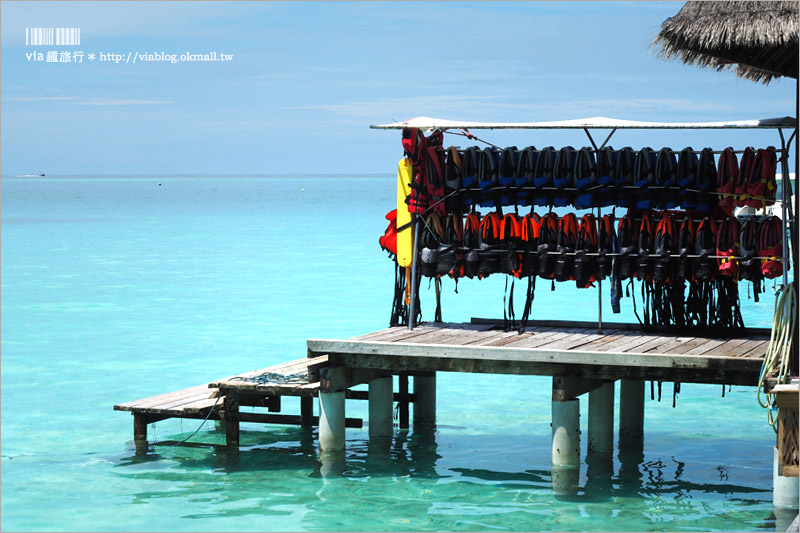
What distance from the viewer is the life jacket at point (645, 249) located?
34.9 feet

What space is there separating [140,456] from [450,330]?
3430 mm

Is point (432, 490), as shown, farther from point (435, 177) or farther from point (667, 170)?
point (667, 170)

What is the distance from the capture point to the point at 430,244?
11.3 m

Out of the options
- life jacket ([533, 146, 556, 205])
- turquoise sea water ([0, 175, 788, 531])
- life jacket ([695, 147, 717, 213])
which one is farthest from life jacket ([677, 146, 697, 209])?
turquoise sea water ([0, 175, 788, 531])

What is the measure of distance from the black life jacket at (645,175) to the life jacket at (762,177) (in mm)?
864

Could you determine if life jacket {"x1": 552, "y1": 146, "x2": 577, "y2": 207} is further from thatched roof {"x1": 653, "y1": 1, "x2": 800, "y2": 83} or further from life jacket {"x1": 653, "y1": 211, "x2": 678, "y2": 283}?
thatched roof {"x1": 653, "y1": 1, "x2": 800, "y2": 83}

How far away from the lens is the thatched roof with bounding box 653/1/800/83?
8742 mm

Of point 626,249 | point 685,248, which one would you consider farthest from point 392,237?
point 685,248

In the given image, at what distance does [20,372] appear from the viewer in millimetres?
19094

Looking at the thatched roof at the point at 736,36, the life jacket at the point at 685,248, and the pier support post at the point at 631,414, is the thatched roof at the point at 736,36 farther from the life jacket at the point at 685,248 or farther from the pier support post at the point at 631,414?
the pier support post at the point at 631,414

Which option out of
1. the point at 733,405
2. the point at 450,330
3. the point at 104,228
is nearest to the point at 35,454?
the point at 450,330

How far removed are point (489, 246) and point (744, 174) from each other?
7.70 feet

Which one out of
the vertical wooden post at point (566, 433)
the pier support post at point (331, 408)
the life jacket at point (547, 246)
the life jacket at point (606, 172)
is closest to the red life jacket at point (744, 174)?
the life jacket at point (606, 172)

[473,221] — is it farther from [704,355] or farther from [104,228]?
[104,228]
